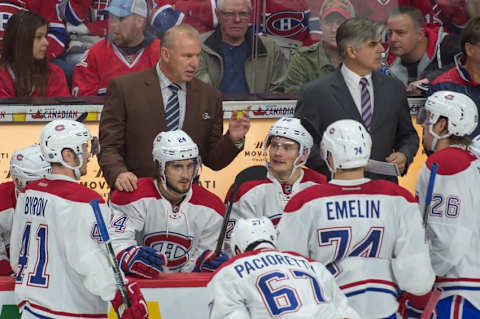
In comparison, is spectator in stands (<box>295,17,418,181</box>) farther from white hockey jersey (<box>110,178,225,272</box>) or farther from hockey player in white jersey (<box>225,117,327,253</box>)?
white hockey jersey (<box>110,178,225,272</box>)

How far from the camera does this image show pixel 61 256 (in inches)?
187

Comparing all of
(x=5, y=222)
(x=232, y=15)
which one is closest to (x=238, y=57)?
(x=232, y=15)

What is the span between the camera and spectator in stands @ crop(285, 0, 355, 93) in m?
7.09

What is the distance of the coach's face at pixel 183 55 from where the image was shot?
19.7 feet

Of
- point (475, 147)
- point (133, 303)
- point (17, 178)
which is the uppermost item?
point (475, 147)

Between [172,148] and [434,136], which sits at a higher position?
[434,136]

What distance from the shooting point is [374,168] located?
18.2 feet

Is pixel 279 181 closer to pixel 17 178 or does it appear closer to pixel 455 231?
pixel 455 231

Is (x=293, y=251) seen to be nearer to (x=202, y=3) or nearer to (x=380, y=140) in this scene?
(x=380, y=140)

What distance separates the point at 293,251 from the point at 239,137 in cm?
134

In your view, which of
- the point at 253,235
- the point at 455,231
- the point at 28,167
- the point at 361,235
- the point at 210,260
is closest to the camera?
the point at 253,235

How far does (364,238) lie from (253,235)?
1.96 feet

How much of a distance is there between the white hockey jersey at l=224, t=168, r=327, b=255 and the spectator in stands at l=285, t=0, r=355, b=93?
1365 millimetres

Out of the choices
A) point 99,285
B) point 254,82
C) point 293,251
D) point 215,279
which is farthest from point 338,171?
point 254,82
